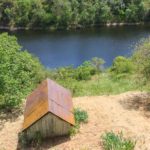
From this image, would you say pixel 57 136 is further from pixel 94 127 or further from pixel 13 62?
pixel 13 62

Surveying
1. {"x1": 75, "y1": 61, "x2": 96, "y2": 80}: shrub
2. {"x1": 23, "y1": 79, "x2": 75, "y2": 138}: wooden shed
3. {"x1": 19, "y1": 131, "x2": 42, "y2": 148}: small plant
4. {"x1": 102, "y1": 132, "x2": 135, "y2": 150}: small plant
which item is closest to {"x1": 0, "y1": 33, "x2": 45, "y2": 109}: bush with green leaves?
{"x1": 23, "y1": 79, "x2": 75, "y2": 138}: wooden shed

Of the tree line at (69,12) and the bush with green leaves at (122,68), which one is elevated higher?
the tree line at (69,12)

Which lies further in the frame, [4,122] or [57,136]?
[4,122]

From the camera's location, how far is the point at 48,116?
Result: 15.9 metres

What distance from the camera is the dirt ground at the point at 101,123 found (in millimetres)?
15959

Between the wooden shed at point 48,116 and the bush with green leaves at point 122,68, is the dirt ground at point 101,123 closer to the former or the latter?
the wooden shed at point 48,116

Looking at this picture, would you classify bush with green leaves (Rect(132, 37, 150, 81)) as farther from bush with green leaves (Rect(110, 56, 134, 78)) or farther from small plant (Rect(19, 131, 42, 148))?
bush with green leaves (Rect(110, 56, 134, 78))

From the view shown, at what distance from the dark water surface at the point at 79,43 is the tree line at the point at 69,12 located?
2340 mm

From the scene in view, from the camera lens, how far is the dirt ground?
16.0 meters

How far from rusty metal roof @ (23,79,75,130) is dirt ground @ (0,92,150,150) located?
0.98 meters

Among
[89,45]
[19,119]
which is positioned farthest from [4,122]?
[89,45]

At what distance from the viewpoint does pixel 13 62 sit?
787 inches

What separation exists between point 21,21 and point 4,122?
5022 cm

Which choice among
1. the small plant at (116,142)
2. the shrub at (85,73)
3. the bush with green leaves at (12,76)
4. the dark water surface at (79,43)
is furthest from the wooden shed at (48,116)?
the dark water surface at (79,43)
